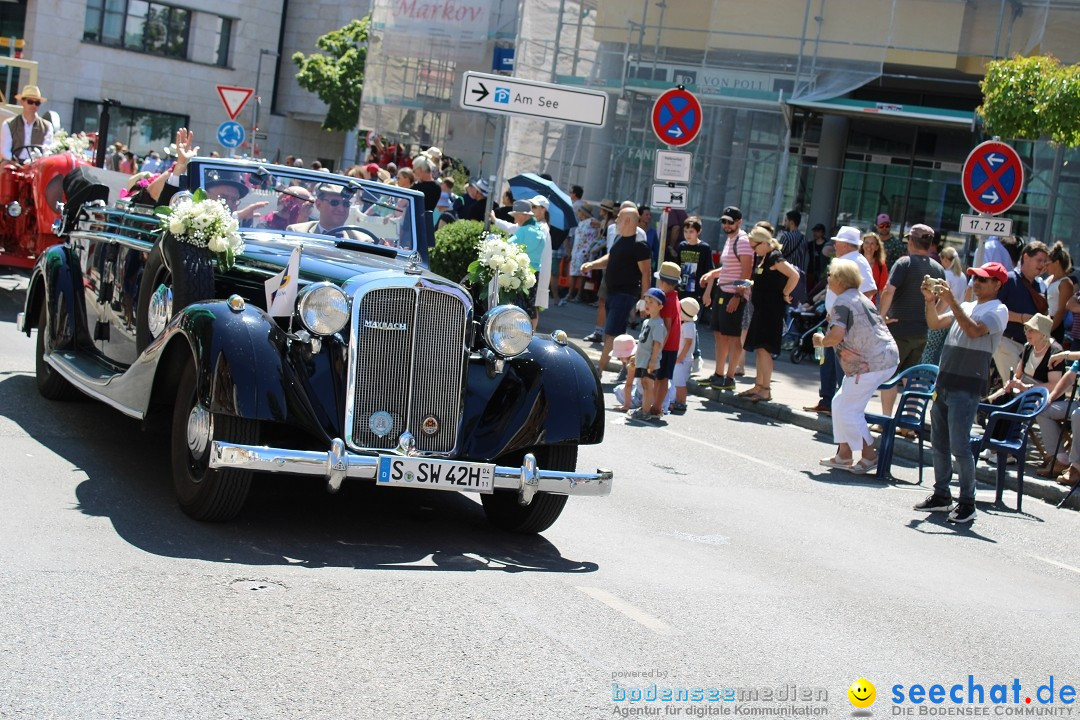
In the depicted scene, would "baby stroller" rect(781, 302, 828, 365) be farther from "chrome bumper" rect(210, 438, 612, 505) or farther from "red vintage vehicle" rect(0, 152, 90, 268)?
"chrome bumper" rect(210, 438, 612, 505)

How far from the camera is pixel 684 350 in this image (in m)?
13.3

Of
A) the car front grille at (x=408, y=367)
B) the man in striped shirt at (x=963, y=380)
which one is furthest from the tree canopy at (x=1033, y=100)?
the car front grille at (x=408, y=367)

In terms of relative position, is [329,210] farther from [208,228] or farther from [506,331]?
[506,331]

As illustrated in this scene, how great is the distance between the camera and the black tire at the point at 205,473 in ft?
20.8

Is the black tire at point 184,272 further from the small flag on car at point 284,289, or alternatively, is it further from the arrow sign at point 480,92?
the arrow sign at point 480,92

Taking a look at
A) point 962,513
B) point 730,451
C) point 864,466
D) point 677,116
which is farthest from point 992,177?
point 962,513

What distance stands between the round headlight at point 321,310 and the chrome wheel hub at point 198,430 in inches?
25.9

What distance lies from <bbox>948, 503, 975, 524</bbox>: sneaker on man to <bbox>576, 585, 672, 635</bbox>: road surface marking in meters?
4.25

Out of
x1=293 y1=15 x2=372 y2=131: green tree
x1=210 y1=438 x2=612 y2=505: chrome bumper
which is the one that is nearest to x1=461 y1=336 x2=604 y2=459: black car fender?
x1=210 y1=438 x2=612 y2=505: chrome bumper

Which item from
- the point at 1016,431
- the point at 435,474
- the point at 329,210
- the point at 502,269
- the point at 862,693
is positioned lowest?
the point at 862,693

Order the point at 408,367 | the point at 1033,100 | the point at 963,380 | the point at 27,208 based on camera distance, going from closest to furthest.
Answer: the point at 408,367 < the point at 963,380 < the point at 27,208 < the point at 1033,100

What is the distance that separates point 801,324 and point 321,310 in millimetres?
13049

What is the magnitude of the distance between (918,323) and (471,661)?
9020mm

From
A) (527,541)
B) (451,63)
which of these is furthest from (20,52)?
(527,541)
